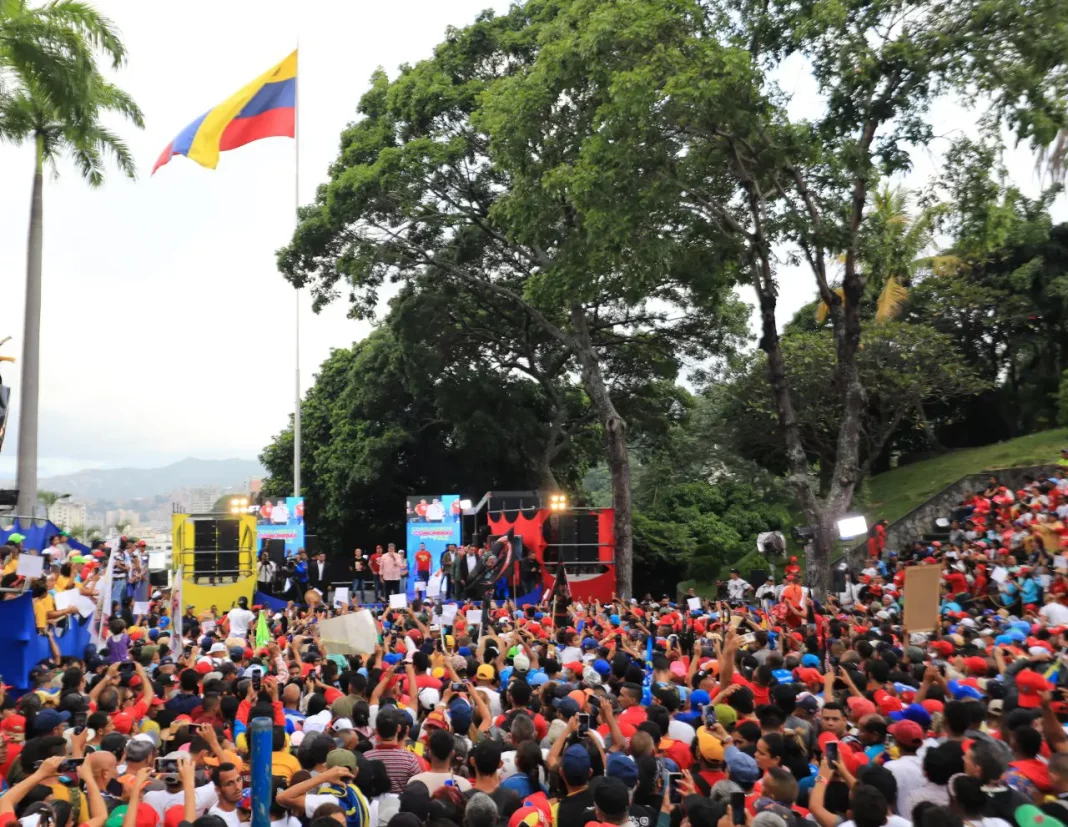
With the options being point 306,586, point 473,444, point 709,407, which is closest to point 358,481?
point 473,444

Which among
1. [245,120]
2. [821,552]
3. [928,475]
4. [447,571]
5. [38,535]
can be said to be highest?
[245,120]

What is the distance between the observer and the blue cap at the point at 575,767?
5.30 meters

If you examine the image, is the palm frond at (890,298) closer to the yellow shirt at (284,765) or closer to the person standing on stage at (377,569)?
the person standing on stage at (377,569)

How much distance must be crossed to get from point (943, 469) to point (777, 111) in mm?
16622

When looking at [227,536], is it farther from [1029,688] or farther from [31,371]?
[1029,688]

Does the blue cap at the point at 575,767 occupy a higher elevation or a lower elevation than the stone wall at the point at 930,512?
lower

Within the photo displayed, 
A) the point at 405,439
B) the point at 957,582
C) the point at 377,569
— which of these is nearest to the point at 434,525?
the point at 377,569

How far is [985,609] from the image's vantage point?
15719 millimetres

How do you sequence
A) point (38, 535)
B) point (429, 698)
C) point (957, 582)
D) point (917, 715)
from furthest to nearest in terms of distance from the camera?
point (957, 582), point (38, 535), point (429, 698), point (917, 715)

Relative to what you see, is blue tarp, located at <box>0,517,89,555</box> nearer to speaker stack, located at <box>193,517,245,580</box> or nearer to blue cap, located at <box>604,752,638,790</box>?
speaker stack, located at <box>193,517,245,580</box>

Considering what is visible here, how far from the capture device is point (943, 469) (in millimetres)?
30828

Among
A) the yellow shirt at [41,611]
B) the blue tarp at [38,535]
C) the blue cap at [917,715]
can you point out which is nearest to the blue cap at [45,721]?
the yellow shirt at [41,611]

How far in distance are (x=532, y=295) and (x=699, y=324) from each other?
350 inches

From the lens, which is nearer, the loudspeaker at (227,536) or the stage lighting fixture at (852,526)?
the stage lighting fixture at (852,526)
